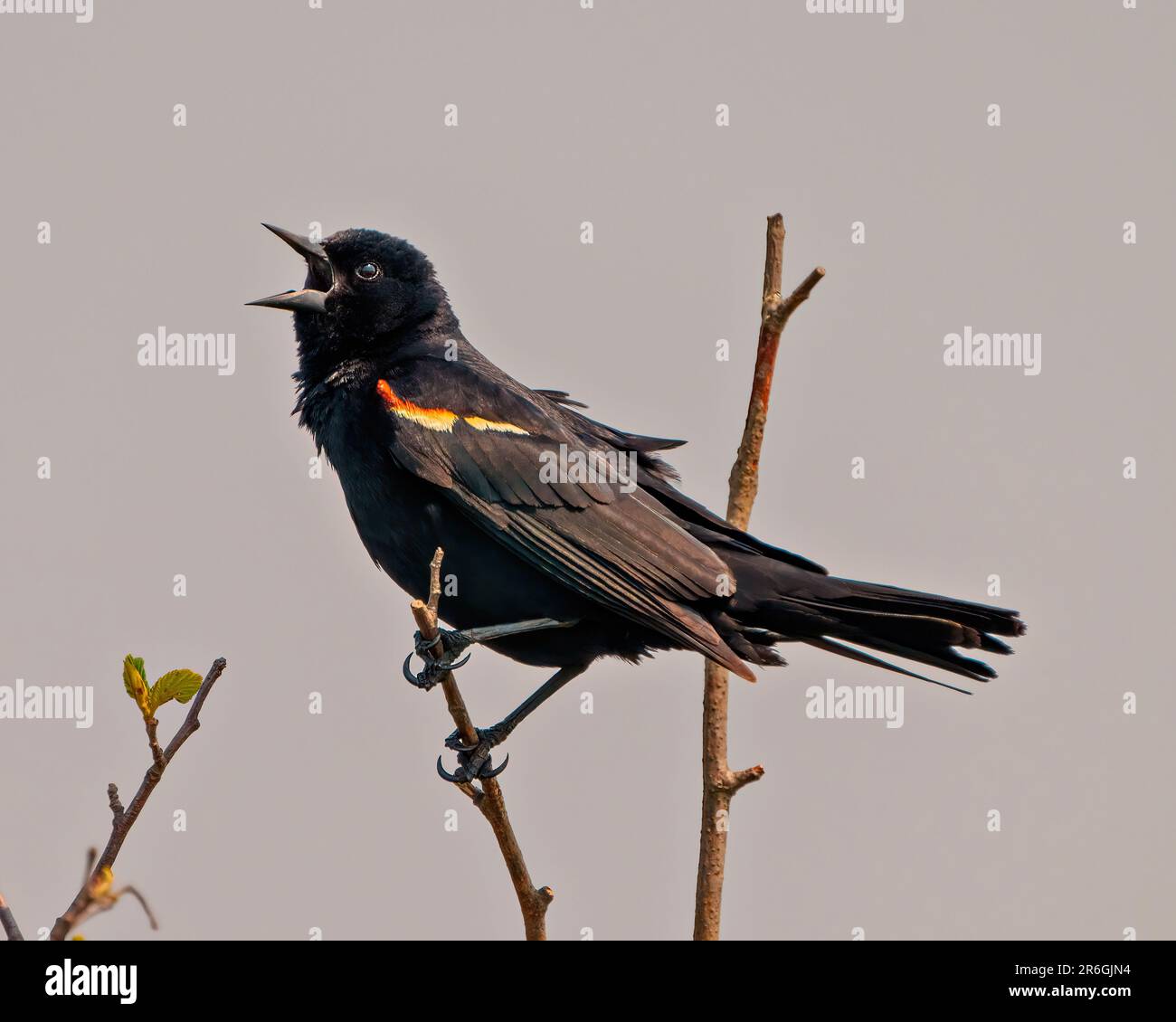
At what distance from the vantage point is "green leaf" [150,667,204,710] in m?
2.73

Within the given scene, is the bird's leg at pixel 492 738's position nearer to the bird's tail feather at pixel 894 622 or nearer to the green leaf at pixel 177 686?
the bird's tail feather at pixel 894 622

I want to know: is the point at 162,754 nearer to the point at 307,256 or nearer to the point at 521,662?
the point at 521,662

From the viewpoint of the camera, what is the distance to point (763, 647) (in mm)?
4781

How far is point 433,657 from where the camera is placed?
4.25 meters

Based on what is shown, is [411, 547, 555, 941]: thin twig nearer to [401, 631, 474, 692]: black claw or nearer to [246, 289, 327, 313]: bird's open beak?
[401, 631, 474, 692]: black claw

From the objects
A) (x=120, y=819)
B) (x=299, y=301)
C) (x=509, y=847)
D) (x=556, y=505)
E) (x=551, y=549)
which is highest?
(x=299, y=301)

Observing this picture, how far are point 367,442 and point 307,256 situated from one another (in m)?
1.02

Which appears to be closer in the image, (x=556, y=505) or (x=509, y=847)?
(x=509, y=847)

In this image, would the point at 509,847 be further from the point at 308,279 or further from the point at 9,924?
the point at 308,279

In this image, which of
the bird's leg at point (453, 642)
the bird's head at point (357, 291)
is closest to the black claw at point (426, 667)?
the bird's leg at point (453, 642)

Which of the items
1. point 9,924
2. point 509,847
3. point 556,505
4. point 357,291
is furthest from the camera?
point 357,291

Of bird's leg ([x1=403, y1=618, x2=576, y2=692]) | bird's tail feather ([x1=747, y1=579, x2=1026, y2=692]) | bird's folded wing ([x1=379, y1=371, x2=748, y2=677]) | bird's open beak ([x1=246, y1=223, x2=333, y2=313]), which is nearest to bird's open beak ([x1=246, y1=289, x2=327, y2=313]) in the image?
bird's open beak ([x1=246, y1=223, x2=333, y2=313])

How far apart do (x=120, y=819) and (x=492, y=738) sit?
2496mm

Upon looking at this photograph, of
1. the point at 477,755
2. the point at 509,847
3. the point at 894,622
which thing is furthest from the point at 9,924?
the point at 894,622
